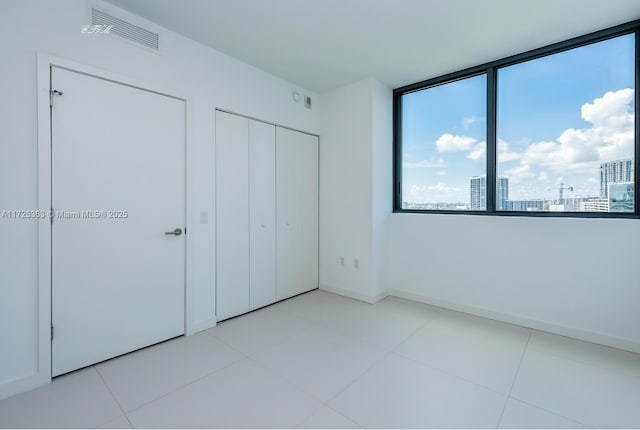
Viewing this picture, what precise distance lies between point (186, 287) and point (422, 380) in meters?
2.14

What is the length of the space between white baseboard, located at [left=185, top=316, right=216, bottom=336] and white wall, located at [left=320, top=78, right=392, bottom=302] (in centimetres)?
167

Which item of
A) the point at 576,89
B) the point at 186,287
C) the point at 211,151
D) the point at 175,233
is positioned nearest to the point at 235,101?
the point at 211,151

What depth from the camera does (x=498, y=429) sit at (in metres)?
1.50

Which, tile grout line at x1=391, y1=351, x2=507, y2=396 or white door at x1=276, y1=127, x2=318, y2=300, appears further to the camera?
white door at x1=276, y1=127, x2=318, y2=300

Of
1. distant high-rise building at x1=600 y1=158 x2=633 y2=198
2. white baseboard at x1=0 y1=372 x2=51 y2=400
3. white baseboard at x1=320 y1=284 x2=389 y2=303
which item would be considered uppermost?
distant high-rise building at x1=600 y1=158 x2=633 y2=198

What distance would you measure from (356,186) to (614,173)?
2.44 m

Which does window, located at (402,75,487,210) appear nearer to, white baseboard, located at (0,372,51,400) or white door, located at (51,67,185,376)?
white door, located at (51,67,185,376)

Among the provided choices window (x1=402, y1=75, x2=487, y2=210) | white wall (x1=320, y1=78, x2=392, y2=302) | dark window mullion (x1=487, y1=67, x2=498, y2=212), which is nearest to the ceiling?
dark window mullion (x1=487, y1=67, x2=498, y2=212)

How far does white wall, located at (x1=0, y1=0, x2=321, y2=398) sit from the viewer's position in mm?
1768

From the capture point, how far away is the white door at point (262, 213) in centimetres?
320

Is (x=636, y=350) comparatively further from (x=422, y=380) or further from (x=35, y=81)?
(x=35, y=81)

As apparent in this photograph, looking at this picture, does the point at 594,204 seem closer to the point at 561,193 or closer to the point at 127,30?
the point at 561,193

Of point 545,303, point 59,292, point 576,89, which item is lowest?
point 545,303

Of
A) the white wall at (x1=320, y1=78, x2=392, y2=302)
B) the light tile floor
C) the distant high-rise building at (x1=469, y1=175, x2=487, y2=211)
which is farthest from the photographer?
the white wall at (x1=320, y1=78, x2=392, y2=302)
